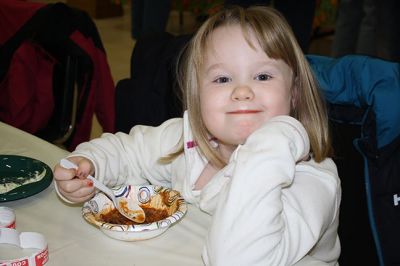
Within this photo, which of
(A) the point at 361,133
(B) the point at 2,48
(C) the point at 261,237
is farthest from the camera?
(B) the point at 2,48

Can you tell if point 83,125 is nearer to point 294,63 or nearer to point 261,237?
point 294,63

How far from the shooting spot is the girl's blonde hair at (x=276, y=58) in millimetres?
1151

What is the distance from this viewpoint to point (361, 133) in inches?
52.1

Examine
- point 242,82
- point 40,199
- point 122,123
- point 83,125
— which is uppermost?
point 242,82

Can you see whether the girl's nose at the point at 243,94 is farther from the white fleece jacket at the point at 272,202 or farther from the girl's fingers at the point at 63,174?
the girl's fingers at the point at 63,174

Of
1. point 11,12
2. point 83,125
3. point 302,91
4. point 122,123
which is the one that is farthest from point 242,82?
point 11,12

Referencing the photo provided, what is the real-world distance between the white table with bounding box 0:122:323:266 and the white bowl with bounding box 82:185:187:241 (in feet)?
0.07

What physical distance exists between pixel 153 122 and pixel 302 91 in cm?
55

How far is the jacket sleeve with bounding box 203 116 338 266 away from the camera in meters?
0.86

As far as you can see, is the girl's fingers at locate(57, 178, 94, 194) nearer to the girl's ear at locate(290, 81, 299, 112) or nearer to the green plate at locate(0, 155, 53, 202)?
the green plate at locate(0, 155, 53, 202)

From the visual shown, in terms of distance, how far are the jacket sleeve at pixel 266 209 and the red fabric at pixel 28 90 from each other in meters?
1.29

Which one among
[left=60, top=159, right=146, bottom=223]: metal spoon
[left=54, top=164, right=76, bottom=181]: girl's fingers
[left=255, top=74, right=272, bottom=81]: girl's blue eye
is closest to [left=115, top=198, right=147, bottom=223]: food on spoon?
[left=60, top=159, right=146, bottom=223]: metal spoon

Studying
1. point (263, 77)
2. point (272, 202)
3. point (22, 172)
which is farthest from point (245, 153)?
point (22, 172)

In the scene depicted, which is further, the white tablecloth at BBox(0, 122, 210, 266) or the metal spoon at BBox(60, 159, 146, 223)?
the metal spoon at BBox(60, 159, 146, 223)
